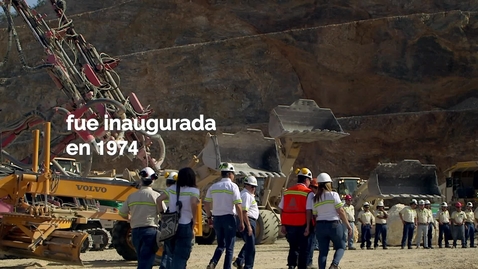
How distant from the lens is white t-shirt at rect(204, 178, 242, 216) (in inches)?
441

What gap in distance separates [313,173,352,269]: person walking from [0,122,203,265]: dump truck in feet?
10.4

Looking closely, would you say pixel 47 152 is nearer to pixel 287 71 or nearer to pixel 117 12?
pixel 287 71

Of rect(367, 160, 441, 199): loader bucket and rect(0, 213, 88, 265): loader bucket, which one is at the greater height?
rect(367, 160, 441, 199): loader bucket

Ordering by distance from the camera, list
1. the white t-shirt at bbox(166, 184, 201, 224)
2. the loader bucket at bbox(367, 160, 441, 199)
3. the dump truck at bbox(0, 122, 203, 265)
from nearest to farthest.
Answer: the white t-shirt at bbox(166, 184, 201, 224)
the dump truck at bbox(0, 122, 203, 265)
the loader bucket at bbox(367, 160, 441, 199)

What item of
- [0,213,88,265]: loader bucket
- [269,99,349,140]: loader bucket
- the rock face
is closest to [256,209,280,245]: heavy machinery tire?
[269,99,349,140]: loader bucket

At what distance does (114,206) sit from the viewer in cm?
1777

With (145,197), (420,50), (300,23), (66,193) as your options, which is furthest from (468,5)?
(145,197)

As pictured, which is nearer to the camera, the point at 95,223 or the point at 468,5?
the point at 95,223

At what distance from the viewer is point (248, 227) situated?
11484mm

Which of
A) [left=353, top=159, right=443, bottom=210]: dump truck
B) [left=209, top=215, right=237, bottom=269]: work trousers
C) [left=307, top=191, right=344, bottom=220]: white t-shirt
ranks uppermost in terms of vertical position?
[left=353, top=159, right=443, bottom=210]: dump truck

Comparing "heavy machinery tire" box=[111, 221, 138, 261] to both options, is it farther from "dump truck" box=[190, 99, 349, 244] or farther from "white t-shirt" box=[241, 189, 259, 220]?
"dump truck" box=[190, 99, 349, 244]

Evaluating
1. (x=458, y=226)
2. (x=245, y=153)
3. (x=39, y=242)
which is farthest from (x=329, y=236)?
(x=458, y=226)

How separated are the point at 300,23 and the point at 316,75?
478 centimetres

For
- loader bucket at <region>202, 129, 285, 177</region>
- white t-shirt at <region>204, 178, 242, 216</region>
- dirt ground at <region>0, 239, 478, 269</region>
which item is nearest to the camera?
white t-shirt at <region>204, 178, 242, 216</region>
